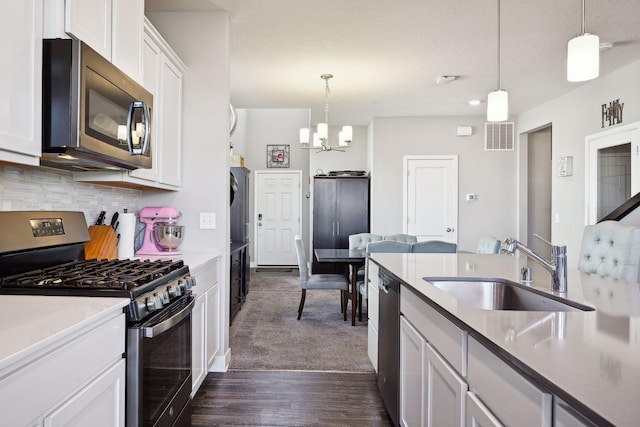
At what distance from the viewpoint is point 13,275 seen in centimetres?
151

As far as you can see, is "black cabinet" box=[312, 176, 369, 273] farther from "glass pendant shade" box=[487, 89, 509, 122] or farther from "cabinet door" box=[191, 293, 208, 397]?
"cabinet door" box=[191, 293, 208, 397]

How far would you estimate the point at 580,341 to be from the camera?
889 mm

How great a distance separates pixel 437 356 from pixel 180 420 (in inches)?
46.7

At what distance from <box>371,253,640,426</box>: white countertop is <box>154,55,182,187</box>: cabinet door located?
70.1 inches

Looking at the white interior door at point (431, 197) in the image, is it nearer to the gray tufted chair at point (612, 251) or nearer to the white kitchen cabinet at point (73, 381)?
the gray tufted chair at point (612, 251)

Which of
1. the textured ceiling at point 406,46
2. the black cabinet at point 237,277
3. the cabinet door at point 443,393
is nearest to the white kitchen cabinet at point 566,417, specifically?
the cabinet door at point 443,393

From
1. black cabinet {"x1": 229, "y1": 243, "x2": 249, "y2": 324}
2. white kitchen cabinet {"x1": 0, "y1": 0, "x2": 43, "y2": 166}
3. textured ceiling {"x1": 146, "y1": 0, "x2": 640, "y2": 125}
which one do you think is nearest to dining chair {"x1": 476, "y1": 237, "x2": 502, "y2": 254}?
textured ceiling {"x1": 146, "y1": 0, "x2": 640, "y2": 125}

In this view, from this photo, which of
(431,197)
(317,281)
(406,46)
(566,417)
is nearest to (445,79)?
(406,46)

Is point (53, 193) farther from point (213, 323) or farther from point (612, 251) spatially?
point (612, 251)

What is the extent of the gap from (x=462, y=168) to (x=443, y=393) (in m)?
5.31

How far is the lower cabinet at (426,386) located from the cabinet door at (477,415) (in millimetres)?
41

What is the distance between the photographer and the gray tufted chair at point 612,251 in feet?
6.32

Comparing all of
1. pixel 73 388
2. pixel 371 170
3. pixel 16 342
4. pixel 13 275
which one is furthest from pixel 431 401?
pixel 371 170

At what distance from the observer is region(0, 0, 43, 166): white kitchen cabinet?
121cm
